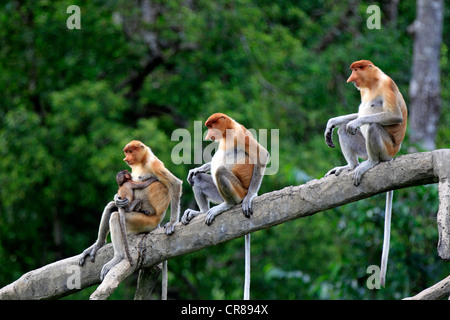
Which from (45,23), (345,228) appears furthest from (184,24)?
(345,228)

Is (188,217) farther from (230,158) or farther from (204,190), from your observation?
(230,158)

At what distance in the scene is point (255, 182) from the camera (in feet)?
14.4

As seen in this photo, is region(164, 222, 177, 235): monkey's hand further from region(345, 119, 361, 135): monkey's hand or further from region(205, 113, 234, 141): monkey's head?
region(345, 119, 361, 135): monkey's hand

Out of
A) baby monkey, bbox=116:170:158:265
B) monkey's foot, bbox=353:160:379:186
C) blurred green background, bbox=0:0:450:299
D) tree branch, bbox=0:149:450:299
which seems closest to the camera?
tree branch, bbox=0:149:450:299

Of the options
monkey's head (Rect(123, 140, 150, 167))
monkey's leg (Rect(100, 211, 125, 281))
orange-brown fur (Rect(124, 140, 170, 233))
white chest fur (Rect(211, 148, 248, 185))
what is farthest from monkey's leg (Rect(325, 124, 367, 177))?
monkey's leg (Rect(100, 211, 125, 281))

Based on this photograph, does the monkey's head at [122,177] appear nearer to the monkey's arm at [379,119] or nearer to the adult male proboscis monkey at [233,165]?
the adult male proboscis monkey at [233,165]

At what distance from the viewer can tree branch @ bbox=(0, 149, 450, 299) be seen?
3.90 m

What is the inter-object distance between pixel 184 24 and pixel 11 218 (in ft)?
10.6

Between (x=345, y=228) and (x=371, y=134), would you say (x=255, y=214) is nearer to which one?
(x=371, y=134)

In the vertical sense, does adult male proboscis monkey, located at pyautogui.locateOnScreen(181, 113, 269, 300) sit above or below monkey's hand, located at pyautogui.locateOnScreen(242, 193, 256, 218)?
above

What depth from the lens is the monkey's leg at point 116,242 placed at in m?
4.36

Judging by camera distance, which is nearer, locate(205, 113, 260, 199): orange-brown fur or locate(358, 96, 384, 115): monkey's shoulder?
locate(358, 96, 384, 115): monkey's shoulder

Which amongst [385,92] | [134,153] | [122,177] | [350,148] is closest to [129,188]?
[122,177]

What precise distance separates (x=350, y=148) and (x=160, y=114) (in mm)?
5614
